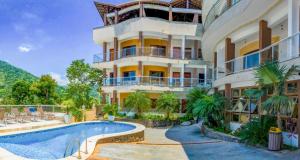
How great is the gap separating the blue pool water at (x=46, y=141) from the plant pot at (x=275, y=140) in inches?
272

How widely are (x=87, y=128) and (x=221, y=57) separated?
11286 mm

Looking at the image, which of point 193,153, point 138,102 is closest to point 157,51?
point 138,102

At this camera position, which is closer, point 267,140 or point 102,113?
point 267,140

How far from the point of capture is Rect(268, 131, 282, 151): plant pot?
11.0 metres

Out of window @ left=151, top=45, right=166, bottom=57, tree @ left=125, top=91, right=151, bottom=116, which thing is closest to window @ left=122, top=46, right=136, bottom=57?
window @ left=151, top=45, right=166, bottom=57

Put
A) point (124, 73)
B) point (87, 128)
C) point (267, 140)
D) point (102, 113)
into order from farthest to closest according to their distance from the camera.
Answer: point (124, 73), point (102, 113), point (87, 128), point (267, 140)

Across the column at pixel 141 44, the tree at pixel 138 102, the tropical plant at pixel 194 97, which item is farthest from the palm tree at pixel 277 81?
the column at pixel 141 44

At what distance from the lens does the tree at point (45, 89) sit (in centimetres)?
3937

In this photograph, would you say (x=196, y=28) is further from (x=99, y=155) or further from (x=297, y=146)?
(x=99, y=155)

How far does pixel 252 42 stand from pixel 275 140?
9.97 m

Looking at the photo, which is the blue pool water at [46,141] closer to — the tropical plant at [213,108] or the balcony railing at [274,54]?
the tropical plant at [213,108]

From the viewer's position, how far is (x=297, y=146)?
11.2m

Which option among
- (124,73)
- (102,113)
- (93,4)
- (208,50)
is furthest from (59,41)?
(208,50)

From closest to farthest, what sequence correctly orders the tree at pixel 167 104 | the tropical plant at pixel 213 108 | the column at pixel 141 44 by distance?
1. the tropical plant at pixel 213 108
2. the tree at pixel 167 104
3. the column at pixel 141 44
